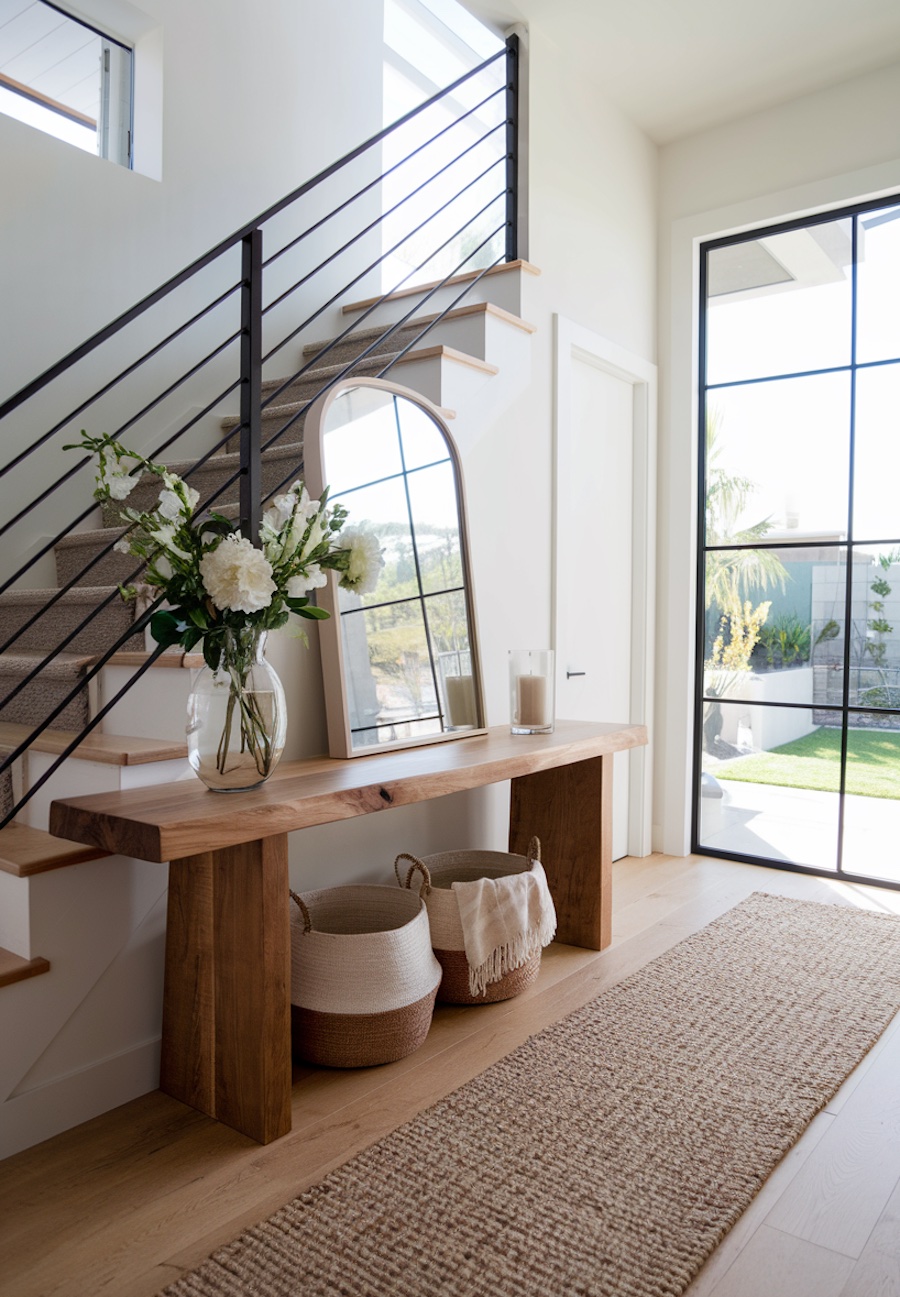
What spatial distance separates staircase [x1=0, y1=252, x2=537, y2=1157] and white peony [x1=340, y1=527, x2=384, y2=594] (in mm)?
365

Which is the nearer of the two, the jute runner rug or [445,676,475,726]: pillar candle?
the jute runner rug

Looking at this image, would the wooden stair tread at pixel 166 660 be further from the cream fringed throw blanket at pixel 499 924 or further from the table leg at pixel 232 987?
the cream fringed throw blanket at pixel 499 924

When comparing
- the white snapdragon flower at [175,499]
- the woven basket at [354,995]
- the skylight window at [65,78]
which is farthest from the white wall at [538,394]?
the skylight window at [65,78]

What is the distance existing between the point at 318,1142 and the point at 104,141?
10.6 feet

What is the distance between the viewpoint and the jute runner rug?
4.53 feet

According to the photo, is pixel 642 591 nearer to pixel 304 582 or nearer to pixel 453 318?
pixel 453 318

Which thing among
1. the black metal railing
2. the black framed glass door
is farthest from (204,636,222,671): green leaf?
the black framed glass door

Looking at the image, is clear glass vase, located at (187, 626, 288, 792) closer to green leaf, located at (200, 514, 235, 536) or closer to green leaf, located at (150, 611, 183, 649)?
green leaf, located at (150, 611, 183, 649)

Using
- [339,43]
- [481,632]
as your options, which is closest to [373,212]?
[339,43]

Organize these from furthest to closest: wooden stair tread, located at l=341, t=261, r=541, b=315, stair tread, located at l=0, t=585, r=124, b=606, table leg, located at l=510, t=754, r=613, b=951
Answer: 1. wooden stair tread, located at l=341, t=261, r=541, b=315
2. table leg, located at l=510, t=754, r=613, b=951
3. stair tread, located at l=0, t=585, r=124, b=606

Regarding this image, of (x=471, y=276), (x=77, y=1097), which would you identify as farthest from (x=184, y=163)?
(x=77, y=1097)

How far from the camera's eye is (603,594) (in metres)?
3.64

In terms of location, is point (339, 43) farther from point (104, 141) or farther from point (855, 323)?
point (855, 323)

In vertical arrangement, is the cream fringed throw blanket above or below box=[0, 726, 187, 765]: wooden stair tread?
below
